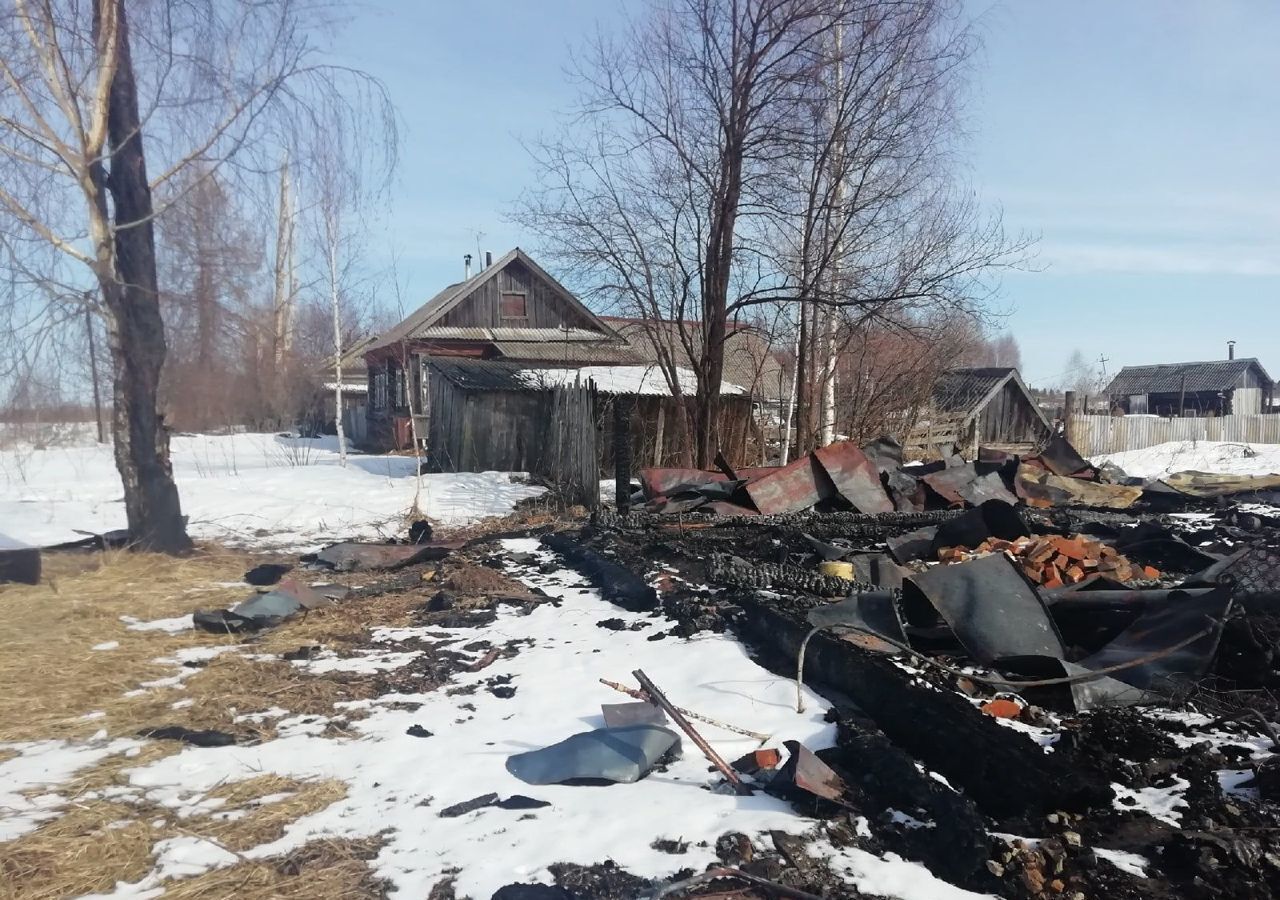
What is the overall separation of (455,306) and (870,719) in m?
22.7

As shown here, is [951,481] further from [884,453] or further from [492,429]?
[492,429]

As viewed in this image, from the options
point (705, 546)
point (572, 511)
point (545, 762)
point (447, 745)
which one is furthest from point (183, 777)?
point (572, 511)

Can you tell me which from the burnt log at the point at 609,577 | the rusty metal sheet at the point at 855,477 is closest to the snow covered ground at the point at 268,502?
the burnt log at the point at 609,577

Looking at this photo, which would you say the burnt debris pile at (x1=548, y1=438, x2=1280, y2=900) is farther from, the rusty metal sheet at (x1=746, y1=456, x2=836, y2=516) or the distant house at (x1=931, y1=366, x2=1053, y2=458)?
the distant house at (x1=931, y1=366, x2=1053, y2=458)

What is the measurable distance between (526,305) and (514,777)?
23543 millimetres

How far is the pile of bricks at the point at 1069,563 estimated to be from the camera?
6.12 meters

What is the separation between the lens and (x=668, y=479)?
34.5 feet

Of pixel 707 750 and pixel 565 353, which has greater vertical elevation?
pixel 565 353

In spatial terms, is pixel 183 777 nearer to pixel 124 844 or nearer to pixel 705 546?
pixel 124 844

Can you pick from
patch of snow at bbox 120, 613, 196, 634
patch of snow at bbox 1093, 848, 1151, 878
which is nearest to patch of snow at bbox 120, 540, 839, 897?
patch of snow at bbox 1093, 848, 1151, 878

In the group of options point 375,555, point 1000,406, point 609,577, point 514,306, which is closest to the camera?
point 609,577

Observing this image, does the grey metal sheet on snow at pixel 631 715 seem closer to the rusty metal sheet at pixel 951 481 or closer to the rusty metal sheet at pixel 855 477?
the rusty metal sheet at pixel 855 477

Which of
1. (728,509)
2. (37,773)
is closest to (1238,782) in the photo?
(37,773)

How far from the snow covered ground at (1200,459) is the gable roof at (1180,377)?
22.8 meters
